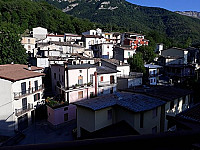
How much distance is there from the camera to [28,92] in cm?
2336

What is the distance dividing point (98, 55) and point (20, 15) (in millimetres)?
34035

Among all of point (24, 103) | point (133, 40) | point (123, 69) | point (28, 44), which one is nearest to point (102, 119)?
point (24, 103)

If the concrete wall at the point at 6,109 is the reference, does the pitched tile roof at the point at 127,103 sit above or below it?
above

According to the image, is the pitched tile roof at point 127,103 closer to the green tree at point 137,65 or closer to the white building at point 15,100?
the white building at point 15,100

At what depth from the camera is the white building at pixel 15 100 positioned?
2122cm

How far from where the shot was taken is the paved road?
1989 cm

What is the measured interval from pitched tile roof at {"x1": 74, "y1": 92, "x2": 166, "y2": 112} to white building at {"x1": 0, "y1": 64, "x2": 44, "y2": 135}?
9789 millimetres

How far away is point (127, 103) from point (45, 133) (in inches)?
470

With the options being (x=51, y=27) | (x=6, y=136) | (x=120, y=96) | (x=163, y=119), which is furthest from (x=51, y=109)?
(x=51, y=27)

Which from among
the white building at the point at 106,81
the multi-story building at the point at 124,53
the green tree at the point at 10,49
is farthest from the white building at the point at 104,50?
the green tree at the point at 10,49

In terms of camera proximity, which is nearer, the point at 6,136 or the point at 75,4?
the point at 6,136

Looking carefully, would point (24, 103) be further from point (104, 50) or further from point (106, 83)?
point (104, 50)

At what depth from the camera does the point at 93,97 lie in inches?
1057

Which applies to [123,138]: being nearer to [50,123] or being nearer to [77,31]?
[50,123]
